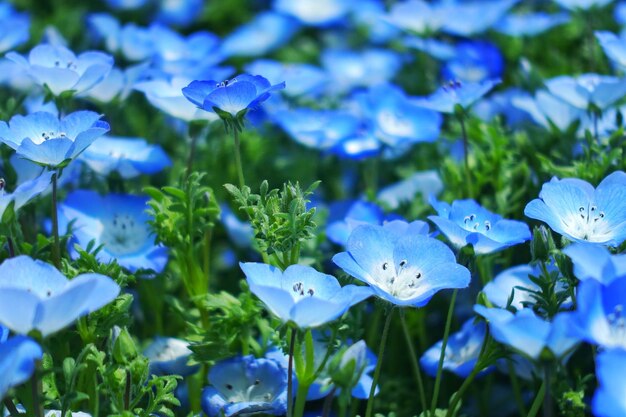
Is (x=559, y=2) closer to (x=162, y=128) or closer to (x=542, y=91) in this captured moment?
(x=542, y=91)

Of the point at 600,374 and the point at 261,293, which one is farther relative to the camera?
the point at 261,293

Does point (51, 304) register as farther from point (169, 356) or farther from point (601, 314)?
point (601, 314)

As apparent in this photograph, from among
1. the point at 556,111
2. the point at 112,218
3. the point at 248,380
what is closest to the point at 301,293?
the point at 248,380

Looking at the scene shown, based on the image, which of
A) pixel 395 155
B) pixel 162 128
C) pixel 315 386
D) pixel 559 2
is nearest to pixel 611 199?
pixel 315 386

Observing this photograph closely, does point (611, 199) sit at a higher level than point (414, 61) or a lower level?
higher

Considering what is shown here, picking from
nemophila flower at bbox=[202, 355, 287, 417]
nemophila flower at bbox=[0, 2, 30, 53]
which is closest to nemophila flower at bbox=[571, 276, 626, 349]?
nemophila flower at bbox=[202, 355, 287, 417]

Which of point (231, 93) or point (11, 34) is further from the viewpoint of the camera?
point (11, 34)

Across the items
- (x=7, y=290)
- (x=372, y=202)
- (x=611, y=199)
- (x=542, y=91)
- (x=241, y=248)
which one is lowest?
(x=241, y=248)

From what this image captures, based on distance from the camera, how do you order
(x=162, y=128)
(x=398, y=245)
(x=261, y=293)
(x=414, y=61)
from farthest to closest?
(x=414, y=61) → (x=162, y=128) → (x=398, y=245) → (x=261, y=293)
